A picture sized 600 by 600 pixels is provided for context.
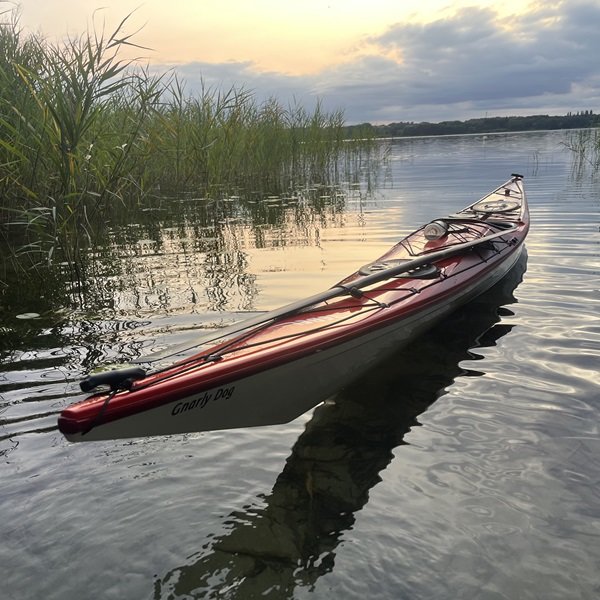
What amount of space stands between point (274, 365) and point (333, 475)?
→ 2.07ft

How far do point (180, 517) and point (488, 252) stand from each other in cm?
411

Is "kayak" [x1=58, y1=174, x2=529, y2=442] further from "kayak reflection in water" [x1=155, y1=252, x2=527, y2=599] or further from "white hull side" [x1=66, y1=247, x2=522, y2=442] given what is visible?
"kayak reflection in water" [x1=155, y1=252, x2=527, y2=599]

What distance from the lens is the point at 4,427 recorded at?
3.18 meters

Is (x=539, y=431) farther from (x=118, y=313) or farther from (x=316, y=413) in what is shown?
(x=118, y=313)

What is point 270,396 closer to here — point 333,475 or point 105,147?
point 333,475

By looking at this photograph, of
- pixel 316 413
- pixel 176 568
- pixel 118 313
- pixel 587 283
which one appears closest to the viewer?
→ pixel 176 568

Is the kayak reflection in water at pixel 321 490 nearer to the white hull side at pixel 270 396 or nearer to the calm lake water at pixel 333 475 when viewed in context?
the calm lake water at pixel 333 475

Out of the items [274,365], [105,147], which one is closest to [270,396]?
[274,365]

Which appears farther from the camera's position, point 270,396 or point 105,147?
point 105,147

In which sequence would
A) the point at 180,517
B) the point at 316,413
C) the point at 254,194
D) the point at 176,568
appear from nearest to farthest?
the point at 176,568
the point at 180,517
the point at 316,413
the point at 254,194

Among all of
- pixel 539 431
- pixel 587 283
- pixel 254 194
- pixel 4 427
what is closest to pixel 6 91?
pixel 4 427

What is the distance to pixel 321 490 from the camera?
2633mm

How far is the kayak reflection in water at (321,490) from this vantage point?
2.08m

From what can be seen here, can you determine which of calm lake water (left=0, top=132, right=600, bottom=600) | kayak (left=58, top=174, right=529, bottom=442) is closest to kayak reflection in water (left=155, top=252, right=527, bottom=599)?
calm lake water (left=0, top=132, right=600, bottom=600)
